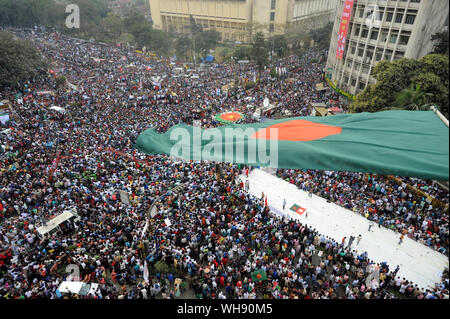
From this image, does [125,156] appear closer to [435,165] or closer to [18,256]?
[18,256]

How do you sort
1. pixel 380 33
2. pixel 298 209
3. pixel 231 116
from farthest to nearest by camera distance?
pixel 380 33
pixel 231 116
pixel 298 209

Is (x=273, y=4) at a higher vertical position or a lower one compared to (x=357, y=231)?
Answer: higher

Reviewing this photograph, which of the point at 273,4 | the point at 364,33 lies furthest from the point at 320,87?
the point at 273,4

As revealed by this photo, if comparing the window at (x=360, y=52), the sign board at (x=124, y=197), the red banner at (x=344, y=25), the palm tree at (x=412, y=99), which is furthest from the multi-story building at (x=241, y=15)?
the sign board at (x=124, y=197)

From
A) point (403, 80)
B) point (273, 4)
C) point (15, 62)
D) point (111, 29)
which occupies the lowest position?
point (111, 29)

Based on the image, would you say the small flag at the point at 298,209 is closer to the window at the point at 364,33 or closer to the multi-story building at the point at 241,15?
the window at the point at 364,33

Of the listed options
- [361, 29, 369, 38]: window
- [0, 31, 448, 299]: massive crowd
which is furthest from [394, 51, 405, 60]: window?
[0, 31, 448, 299]: massive crowd

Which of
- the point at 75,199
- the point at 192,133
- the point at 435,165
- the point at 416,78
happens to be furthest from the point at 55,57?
the point at 435,165

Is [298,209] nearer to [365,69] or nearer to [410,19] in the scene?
[365,69]
